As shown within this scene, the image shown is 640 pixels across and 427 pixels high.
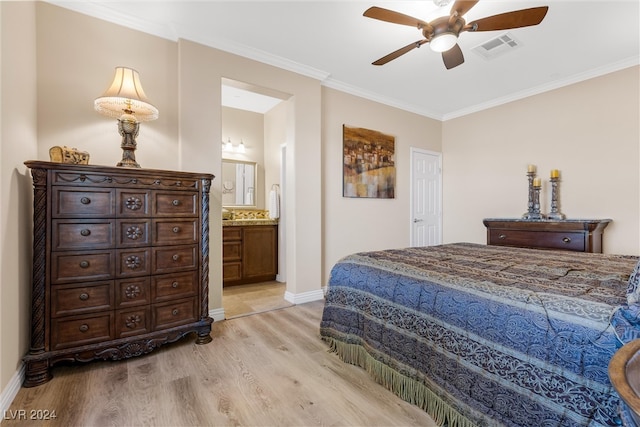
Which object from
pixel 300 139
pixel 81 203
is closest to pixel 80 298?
pixel 81 203

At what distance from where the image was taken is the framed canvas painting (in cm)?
394

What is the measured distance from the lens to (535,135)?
3957 millimetres

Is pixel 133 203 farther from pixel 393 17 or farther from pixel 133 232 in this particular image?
pixel 393 17

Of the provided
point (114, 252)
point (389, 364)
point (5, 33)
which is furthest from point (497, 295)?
point (5, 33)

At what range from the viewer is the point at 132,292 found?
205 cm

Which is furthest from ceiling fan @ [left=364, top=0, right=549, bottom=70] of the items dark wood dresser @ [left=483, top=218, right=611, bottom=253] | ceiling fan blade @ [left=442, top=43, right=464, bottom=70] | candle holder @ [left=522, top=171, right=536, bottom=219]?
candle holder @ [left=522, top=171, right=536, bottom=219]

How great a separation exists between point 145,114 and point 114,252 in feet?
3.60

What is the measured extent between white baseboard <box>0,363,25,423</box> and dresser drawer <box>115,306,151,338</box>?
481mm

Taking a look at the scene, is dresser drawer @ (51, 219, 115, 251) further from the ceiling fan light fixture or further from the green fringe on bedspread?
the ceiling fan light fixture

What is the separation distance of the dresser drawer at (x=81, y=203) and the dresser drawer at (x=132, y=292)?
480mm

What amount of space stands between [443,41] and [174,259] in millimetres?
2512

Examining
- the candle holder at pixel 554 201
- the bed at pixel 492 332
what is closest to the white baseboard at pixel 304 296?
the bed at pixel 492 332

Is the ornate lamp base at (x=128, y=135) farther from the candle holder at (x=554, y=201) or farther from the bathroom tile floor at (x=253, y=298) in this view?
the candle holder at (x=554, y=201)

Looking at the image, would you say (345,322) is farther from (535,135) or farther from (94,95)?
(535,135)
